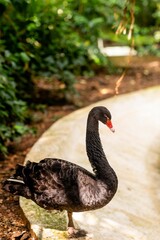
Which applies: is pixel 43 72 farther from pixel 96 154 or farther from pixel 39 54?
pixel 96 154

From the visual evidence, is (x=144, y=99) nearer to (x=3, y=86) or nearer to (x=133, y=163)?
(x=133, y=163)

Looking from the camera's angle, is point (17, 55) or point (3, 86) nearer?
point (3, 86)

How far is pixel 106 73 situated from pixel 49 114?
3.58 m

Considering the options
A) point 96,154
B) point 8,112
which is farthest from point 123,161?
point 96,154

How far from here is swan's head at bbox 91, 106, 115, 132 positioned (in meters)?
3.98

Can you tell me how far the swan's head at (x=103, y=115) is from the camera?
13.1 feet

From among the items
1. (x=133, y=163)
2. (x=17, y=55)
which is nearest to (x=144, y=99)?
(x=133, y=163)

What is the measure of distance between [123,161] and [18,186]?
271 cm

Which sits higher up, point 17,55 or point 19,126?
point 17,55

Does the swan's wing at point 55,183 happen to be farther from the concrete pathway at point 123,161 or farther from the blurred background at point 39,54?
the blurred background at point 39,54

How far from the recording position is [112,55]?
44.3 ft

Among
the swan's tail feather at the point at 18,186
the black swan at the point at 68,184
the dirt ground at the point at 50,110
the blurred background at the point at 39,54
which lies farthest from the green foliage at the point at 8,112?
the black swan at the point at 68,184

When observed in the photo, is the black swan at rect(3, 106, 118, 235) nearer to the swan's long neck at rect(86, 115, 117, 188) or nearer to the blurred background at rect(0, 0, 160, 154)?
the swan's long neck at rect(86, 115, 117, 188)

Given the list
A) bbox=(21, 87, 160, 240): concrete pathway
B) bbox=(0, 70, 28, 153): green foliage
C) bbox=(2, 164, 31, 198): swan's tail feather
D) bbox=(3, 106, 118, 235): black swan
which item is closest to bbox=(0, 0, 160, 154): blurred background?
bbox=(0, 70, 28, 153): green foliage
